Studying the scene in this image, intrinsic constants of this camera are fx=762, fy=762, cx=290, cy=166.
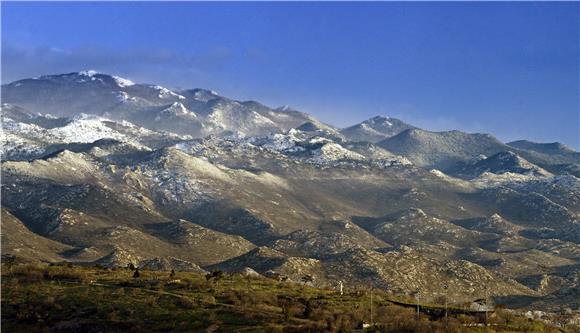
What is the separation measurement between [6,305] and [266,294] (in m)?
32.9

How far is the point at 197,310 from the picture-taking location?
90250 millimetres

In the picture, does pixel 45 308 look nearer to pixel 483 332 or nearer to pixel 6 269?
pixel 6 269

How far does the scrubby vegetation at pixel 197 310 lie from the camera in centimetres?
8369

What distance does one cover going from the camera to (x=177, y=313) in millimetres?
89000

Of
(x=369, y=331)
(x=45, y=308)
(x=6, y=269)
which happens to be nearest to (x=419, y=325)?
(x=369, y=331)

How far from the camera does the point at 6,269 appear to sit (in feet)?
398

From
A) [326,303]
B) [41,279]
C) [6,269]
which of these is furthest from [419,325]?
[6,269]

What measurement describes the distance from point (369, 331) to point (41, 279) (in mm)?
55251

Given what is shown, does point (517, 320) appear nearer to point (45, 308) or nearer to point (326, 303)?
point (326, 303)

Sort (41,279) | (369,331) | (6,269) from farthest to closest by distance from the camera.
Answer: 1. (6,269)
2. (41,279)
3. (369,331)

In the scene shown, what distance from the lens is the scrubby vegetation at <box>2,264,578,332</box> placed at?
83.7m

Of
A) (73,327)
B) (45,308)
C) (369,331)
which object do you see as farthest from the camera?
(45,308)

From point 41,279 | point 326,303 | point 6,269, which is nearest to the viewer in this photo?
point 326,303

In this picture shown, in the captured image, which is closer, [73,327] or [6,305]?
[73,327]
